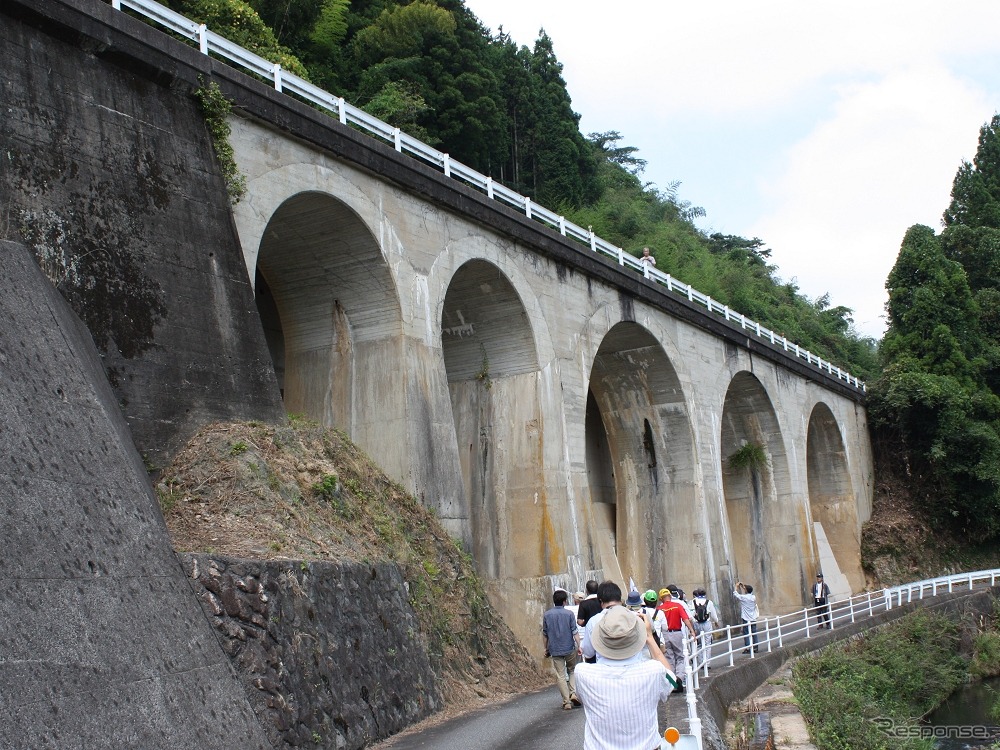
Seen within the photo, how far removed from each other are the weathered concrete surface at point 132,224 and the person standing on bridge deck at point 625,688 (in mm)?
7018

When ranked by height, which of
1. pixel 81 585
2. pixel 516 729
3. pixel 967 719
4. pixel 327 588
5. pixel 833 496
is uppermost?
pixel 833 496

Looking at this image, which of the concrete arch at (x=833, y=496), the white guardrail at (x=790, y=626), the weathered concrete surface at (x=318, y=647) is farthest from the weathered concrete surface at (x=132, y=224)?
the concrete arch at (x=833, y=496)

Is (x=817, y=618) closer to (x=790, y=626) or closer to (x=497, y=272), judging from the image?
(x=790, y=626)

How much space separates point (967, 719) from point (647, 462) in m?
9.04

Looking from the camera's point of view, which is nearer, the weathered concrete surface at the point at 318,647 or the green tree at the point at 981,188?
the weathered concrete surface at the point at 318,647

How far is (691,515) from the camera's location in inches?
988

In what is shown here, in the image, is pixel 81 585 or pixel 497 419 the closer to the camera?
pixel 81 585

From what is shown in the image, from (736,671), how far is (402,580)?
4813 mm

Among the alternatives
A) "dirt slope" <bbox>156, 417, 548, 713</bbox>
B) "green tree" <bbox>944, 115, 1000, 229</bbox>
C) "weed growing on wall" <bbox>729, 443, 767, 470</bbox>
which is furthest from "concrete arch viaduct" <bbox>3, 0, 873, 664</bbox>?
"green tree" <bbox>944, 115, 1000, 229</bbox>

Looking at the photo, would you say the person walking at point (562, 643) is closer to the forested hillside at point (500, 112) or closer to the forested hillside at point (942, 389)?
the forested hillside at point (500, 112)

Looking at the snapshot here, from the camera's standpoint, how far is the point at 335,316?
16.6 meters

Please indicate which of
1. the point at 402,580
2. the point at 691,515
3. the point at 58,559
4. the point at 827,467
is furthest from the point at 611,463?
the point at 58,559

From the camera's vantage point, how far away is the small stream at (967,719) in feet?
55.7

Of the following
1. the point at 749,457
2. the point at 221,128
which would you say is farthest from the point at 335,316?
the point at 749,457
